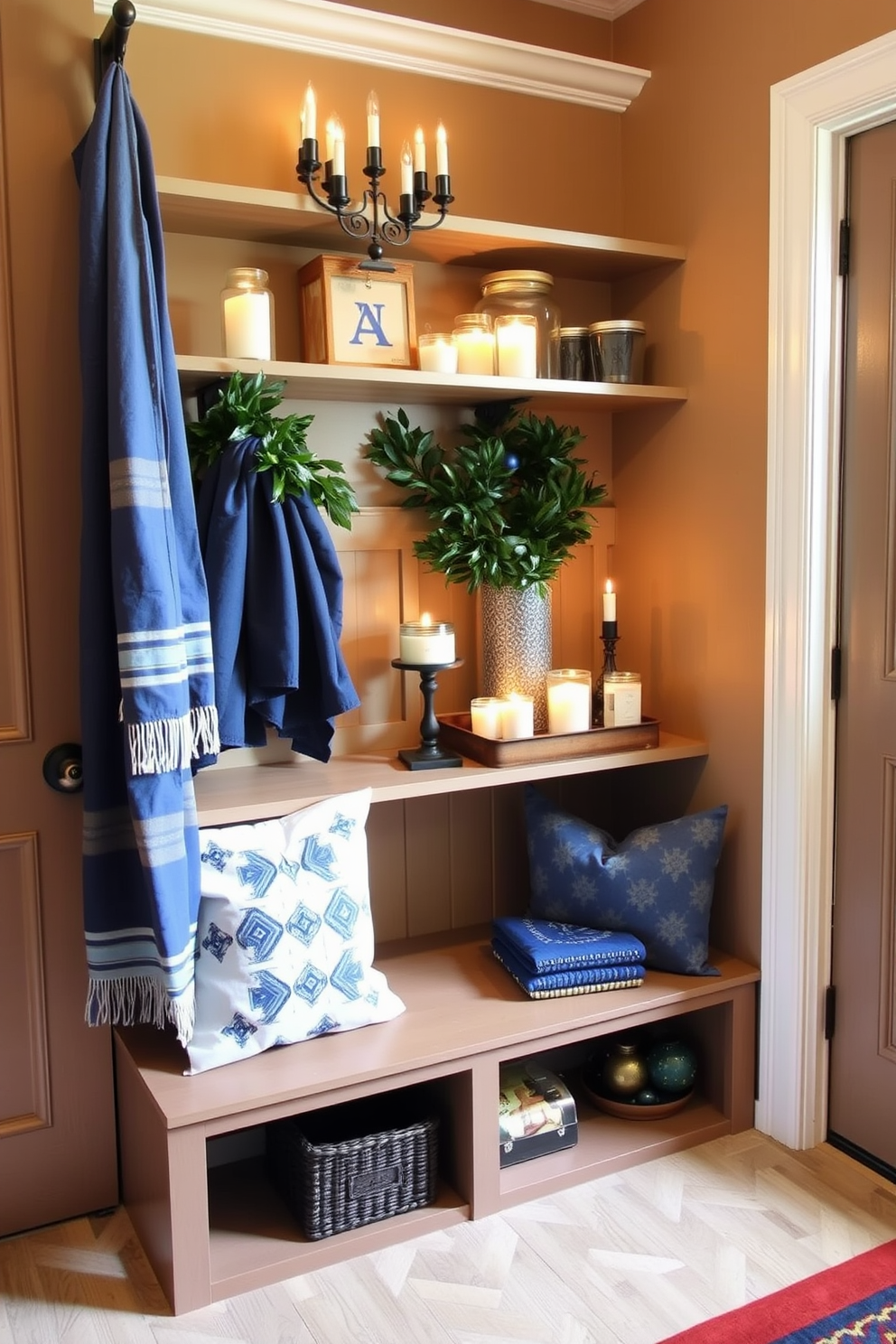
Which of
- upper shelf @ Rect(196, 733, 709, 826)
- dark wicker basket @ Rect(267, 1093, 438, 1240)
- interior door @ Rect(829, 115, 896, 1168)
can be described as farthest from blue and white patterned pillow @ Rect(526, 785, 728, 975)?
dark wicker basket @ Rect(267, 1093, 438, 1240)

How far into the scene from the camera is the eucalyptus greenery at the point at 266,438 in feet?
6.58

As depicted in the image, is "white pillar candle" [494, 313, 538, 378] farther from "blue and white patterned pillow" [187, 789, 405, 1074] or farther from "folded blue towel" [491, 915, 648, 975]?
"folded blue towel" [491, 915, 648, 975]

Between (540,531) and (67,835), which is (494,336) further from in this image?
A: (67,835)

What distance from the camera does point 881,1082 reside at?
219 centimetres

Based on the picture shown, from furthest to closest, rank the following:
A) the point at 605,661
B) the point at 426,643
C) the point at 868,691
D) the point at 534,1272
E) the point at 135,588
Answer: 1. the point at 605,661
2. the point at 426,643
3. the point at 868,691
4. the point at 534,1272
5. the point at 135,588

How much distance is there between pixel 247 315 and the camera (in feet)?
6.61

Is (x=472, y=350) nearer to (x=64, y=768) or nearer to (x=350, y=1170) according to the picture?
(x=64, y=768)

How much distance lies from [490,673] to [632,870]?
1.65 feet

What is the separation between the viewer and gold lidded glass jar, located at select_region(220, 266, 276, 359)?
79.3 inches

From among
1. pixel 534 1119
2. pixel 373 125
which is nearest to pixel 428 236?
pixel 373 125

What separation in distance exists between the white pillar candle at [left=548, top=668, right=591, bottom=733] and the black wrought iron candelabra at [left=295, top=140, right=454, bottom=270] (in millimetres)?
893

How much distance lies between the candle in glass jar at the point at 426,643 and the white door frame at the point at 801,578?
64 cm

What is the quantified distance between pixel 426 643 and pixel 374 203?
32.3 inches

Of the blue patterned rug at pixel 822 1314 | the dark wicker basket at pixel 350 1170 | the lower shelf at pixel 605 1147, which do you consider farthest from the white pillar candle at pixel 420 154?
the blue patterned rug at pixel 822 1314
